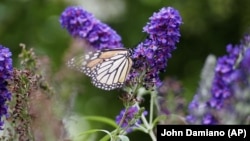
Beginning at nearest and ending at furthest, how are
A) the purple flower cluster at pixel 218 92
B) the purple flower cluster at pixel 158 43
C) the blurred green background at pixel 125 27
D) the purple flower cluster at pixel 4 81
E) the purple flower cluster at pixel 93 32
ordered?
the purple flower cluster at pixel 4 81 → the purple flower cluster at pixel 158 43 → the purple flower cluster at pixel 218 92 → the purple flower cluster at pixel 93 32 → the blurred green background at pixel 125 27

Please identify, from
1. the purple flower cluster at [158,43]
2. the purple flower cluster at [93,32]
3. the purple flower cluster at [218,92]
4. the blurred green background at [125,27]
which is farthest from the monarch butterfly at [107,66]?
the blurred green background at [125,27]

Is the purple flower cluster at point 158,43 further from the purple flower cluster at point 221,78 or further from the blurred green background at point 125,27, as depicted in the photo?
the blurred green background at point 125,27

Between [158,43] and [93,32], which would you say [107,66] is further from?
[158,43]

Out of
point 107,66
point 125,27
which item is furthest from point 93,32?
point 125,27

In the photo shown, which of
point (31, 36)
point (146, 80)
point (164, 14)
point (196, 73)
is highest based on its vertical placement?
point (31, 36)

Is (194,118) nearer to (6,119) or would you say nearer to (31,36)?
(6,119)

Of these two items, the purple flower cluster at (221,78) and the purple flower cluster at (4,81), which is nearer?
the purple flower cluster at (4,81)

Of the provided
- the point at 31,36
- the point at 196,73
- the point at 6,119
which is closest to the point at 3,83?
the point at 6,119

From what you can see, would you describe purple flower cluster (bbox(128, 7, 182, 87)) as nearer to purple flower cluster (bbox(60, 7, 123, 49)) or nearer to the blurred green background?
purple flower cluster (bbox(60, 7, 123, 49))
